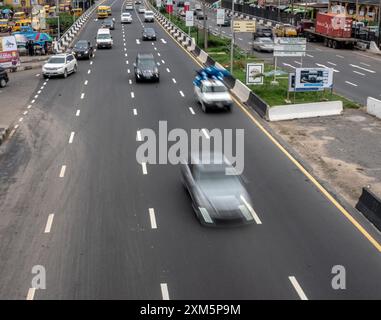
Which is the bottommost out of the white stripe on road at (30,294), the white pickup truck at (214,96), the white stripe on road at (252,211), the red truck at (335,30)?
the white stripe on road at (30,294)

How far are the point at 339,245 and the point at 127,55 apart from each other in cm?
4114

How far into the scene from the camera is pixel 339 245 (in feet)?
51.7

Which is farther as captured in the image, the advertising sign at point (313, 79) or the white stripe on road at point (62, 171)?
the advertising sign at point (313, 79)

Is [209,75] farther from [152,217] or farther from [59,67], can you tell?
[152,217]

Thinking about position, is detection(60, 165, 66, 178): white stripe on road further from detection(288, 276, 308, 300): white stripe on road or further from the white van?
the white van

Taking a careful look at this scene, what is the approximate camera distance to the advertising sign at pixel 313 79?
32.5m

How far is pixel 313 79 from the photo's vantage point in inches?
1293

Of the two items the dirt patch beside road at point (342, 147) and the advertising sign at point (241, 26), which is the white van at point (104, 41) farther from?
the dirt patch beside road at point (342, 147)

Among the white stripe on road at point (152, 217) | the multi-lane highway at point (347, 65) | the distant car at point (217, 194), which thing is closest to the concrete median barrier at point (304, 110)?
the multi-lane highway at point (347, 65)

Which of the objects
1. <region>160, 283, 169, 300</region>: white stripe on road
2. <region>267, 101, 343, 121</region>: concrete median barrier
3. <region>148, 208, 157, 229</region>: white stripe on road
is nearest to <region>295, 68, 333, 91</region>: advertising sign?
<region>267, 101, 343, 121</region>: concrete median barrier

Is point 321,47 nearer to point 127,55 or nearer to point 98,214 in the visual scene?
point 127,55

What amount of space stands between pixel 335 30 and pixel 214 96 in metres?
35.3

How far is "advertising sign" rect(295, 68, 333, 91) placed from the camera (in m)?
32.5

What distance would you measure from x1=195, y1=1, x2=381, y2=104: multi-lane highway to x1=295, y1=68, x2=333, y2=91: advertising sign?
342cm
